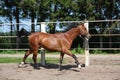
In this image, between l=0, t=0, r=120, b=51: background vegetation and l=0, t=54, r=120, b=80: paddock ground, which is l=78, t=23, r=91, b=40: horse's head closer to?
l=0, t=54, r=120, b=80: paddock ground

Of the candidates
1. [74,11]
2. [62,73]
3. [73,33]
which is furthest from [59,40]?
[74,11]

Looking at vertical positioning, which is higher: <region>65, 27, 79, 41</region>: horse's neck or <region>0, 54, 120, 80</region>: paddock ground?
<region>65, 27, 79, 41</region>: horse's neck

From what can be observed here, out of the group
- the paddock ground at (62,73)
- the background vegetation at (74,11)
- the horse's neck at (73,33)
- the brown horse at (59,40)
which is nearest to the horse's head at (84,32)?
the brown horse at (59,40)

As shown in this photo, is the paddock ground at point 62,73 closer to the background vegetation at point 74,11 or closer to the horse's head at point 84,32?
the horse's head at point 84,32

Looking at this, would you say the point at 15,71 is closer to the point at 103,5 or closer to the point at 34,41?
Answer: the point at 34,41

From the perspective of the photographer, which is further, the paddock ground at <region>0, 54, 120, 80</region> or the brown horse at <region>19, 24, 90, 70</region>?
the brown horse at <region>19, 24, 90, 70</region>

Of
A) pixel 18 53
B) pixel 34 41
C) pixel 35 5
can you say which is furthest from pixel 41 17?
pixel 34 41

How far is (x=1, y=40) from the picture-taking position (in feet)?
60.2

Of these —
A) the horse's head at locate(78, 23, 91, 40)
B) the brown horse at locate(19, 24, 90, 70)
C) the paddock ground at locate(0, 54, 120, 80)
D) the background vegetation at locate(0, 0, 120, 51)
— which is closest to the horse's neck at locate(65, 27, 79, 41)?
the brown horse at locate(19, 24, 90, 70)

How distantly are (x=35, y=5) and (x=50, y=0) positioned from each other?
3.46ft

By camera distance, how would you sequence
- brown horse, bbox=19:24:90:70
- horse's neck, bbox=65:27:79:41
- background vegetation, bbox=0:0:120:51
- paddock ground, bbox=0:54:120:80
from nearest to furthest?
paddock ground, bbox=0:54:120:80, brown horse, bbox=19:24:90:70, horse's neck, bbox=65:27:79:41, background vegetation, bbox=0:0:120:51

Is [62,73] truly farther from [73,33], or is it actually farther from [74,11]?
[74,11]

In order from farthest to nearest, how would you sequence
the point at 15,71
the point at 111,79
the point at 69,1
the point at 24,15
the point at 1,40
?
the point at 24,15, the point at 69,1, the point at 1,40, the point at 15,71, the point at 111,79

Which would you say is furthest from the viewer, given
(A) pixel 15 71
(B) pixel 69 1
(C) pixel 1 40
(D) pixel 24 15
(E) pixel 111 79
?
(D) pixel 24 15
